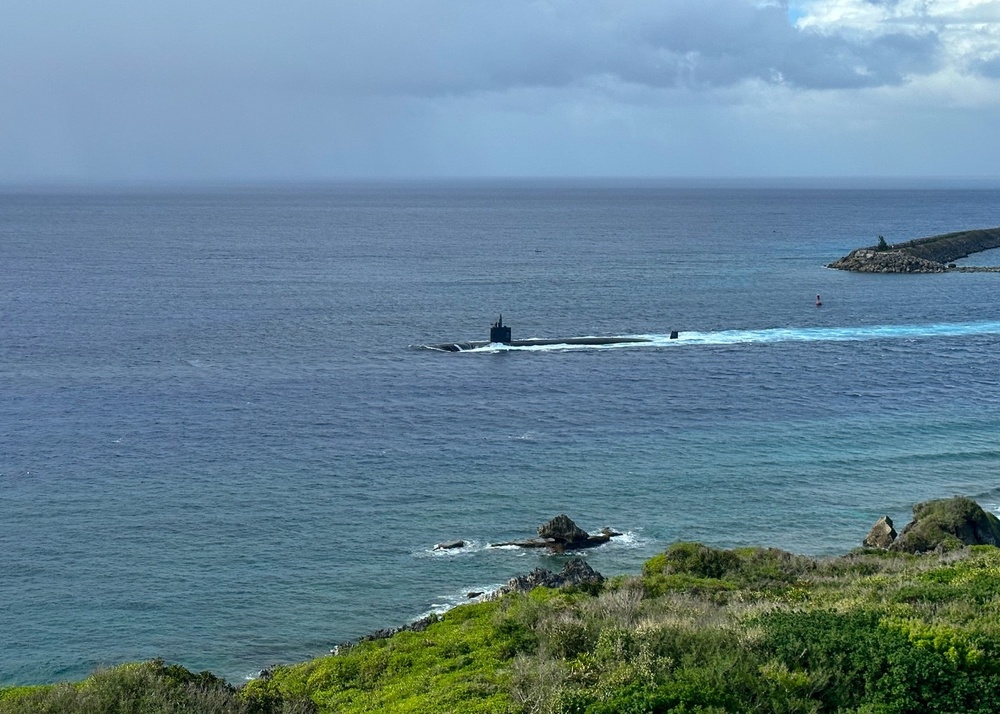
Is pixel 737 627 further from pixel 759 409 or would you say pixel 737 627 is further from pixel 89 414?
pixel 89 414

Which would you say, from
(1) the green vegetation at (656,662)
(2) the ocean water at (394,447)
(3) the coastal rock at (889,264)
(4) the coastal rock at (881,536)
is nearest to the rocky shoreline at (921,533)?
(4) the coastal rock at (881,536)

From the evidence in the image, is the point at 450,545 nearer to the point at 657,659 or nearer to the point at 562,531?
the point at 562,531

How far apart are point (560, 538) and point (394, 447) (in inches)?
734

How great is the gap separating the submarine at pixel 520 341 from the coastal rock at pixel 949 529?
178 feet

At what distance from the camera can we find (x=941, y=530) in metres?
47.0

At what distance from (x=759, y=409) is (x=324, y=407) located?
32.7 m

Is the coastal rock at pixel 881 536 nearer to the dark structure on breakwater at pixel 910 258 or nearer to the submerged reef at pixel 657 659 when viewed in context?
the submerged reef at pixel 657 659

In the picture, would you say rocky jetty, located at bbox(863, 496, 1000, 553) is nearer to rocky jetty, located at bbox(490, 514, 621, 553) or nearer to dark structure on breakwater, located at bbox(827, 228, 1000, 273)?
rocky jetty, located at bbox(490, 514, 621, 553)

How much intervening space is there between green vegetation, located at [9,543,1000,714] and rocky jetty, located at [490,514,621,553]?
14.8 meters

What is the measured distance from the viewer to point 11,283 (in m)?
141

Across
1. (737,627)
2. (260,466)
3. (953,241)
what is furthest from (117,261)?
(737,627)

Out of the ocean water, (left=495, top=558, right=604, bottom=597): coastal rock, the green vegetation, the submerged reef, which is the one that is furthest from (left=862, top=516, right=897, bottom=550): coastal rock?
(left=495, top=558, right=604, bottom=597): coastal rock

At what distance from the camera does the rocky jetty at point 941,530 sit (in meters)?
46.1

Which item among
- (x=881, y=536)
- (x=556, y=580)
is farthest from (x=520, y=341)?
(x=556, y=580)
